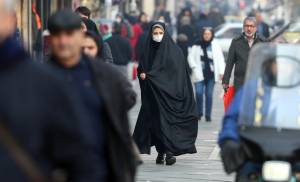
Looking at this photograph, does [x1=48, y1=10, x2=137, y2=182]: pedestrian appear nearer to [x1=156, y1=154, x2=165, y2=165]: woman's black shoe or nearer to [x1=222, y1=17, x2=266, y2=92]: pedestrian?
[x1=156, y1=154, x2=165, y2=165]: woman's black shoe

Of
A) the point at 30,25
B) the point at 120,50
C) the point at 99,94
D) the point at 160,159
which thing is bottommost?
the point at 120,50

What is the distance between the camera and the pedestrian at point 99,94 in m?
5.71

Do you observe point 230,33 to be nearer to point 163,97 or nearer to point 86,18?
point 163,97

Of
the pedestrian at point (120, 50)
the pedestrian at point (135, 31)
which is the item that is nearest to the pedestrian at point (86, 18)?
the pedestrian at point (120, 50)

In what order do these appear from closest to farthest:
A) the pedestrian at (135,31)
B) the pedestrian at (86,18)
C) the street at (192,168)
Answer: the street at (192,168) < the pedestrian at (86,18) < the pedestrian at (135,31)

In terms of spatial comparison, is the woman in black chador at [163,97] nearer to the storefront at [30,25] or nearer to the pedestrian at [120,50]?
the storefront at [30,25]

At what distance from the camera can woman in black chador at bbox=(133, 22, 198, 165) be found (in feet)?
45.9

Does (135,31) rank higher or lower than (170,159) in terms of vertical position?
lower

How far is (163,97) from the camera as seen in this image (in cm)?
1414

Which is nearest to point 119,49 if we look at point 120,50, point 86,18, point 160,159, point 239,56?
point 120,50

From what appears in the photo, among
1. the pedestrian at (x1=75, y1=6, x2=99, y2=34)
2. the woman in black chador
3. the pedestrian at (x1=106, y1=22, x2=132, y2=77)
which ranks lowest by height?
the pedestrian at (x1=106, y1=22, x2=132, y2=77)

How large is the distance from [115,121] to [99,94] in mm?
165

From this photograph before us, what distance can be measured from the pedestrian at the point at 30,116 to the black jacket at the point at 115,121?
99 centimetres

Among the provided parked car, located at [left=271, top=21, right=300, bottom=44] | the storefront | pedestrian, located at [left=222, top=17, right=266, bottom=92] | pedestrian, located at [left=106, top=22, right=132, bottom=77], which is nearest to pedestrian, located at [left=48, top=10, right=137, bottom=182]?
pedestrian, located at [left=222, top=17, right=266, bottom=92]
